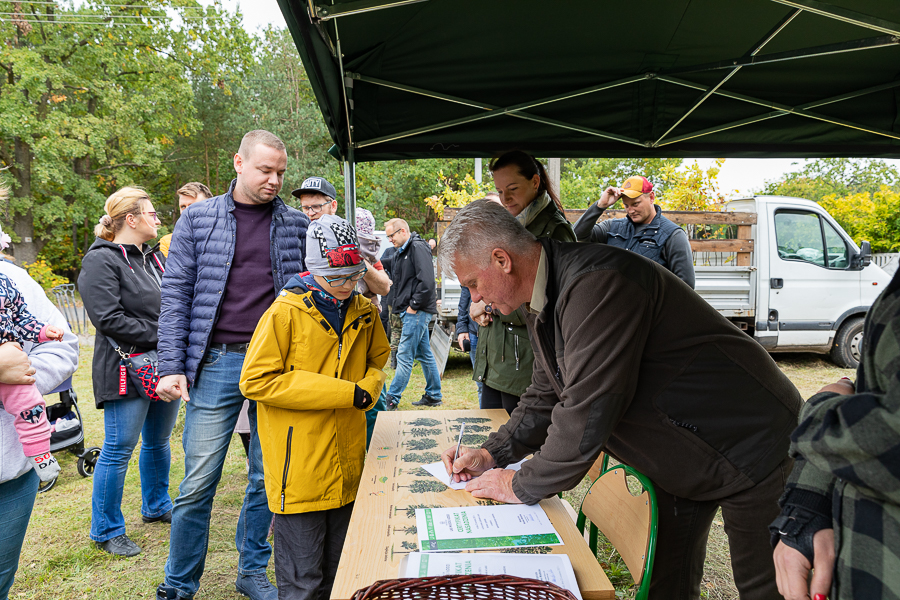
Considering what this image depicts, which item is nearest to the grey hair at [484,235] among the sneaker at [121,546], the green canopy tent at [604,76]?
the green canopy tent at [604,76]

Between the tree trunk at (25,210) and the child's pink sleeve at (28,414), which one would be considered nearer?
the child's pink sleeve at (28,414)

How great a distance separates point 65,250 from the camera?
66.7ft

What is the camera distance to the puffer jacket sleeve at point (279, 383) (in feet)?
6.19

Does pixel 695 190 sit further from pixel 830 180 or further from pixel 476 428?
pixel 830 180

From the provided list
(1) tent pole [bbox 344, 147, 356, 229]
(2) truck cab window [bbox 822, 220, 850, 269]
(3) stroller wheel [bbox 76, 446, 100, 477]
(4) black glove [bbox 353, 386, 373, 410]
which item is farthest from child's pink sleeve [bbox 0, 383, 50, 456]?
(2) truck cab window [bbox 822, 220, 850, 269]

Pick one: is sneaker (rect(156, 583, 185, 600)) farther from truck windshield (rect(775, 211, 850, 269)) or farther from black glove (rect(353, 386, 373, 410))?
truck windshield (rect(775, 211, 850, 269))

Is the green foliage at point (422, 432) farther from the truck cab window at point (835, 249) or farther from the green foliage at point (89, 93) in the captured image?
the green foliage at point (89, 93)

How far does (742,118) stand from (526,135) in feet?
3.88

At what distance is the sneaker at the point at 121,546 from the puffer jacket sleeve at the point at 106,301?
1091mm

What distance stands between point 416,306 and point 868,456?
5285mm

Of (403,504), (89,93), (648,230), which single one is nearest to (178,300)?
(403,504)

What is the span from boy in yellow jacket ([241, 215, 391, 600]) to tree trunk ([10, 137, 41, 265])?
60.3 feet

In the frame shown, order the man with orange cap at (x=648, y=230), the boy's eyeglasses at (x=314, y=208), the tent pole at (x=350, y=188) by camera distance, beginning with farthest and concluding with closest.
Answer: the boy's eyeglasses at (x=314, y=208), the man with orange cap at (x=648, y=230), the tent pole at (x=350, y=188)

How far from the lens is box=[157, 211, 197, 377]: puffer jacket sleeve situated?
2314 mm
